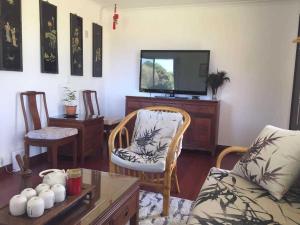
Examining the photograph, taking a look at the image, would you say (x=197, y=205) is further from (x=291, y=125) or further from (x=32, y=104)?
(x=291, y=125)

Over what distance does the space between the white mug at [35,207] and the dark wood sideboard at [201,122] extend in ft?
10.5

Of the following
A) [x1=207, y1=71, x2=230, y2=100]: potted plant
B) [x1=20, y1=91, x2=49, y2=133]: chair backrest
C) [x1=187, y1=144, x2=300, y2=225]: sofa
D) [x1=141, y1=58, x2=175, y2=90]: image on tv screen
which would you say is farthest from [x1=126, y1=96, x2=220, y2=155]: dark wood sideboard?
[x1=187, y1=144, x2=300, y2=225]: sofa

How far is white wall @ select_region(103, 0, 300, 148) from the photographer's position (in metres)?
3.99

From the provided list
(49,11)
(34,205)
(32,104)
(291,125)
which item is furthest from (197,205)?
(49,11)

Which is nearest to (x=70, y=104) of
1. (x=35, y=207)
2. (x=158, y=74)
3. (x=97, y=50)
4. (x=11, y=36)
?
(x=11, y=36)

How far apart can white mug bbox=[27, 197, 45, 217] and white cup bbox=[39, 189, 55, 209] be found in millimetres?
40

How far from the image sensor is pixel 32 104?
3201mm

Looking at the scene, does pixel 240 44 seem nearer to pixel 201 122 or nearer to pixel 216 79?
pixel 216 79

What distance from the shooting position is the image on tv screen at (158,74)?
4449mm

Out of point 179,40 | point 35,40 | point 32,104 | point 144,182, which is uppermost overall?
Result: point 179,40

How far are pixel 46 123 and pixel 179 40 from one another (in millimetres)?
2546

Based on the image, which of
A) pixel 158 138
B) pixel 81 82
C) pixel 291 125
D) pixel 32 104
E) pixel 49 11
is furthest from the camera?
pixel 81 82

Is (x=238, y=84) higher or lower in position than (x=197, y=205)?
higher

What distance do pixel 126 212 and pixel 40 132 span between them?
1859 millimetres
